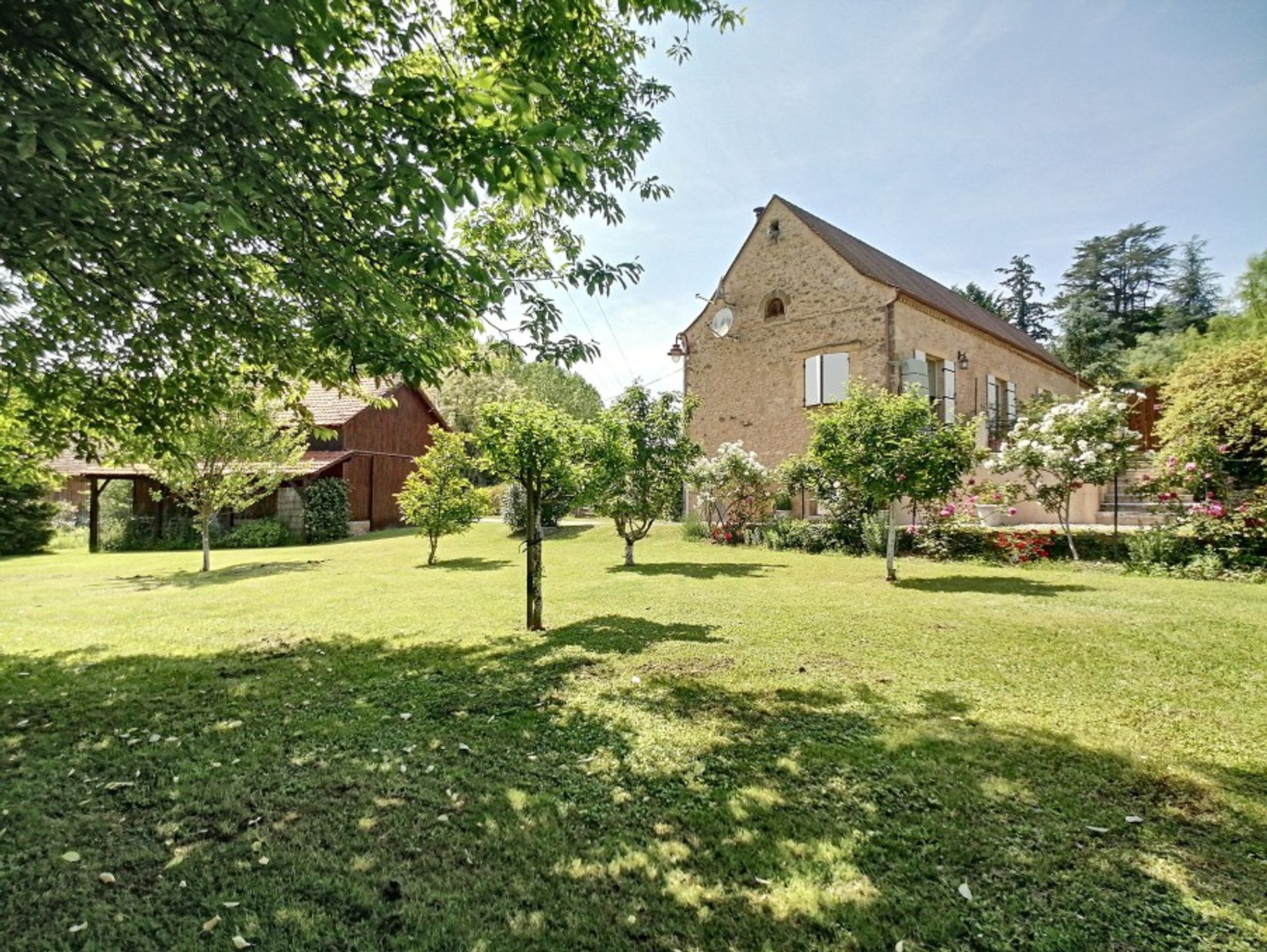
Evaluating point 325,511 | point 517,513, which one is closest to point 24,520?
point 325,511

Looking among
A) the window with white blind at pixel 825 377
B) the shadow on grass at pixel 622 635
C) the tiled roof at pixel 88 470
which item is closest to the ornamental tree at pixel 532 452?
the shadow on grass at pixel 622 635

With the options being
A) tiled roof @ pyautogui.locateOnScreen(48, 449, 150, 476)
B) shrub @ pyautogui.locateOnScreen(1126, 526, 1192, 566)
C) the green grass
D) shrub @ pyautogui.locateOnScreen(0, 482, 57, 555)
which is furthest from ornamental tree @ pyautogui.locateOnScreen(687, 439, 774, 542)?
shrub @ pyautogui.locateOnScreen(0, 482, 57, 555)

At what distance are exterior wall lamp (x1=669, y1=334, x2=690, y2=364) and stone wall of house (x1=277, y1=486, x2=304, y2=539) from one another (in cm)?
1394

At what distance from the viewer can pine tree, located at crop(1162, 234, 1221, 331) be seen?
105ft

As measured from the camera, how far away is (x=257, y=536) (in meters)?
19.5

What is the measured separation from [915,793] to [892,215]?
50.9 feet

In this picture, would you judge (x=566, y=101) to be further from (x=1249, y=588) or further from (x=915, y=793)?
(x=1249, y=588)

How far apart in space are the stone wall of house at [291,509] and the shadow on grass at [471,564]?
872 cm

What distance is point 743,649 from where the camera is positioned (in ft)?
18.7

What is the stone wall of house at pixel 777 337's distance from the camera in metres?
16.8

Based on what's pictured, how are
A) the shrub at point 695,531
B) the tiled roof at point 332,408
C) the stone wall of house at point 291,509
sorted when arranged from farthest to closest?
the tiled roof at point 332,408 → the stone wall of house at point 291,509 → the shrub at point 695,531

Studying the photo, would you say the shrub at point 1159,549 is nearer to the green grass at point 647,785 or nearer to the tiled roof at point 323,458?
the green grass at point 647,785

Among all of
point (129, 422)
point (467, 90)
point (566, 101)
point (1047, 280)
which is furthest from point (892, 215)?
point (1047, 280)

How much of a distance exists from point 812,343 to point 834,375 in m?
1.20
